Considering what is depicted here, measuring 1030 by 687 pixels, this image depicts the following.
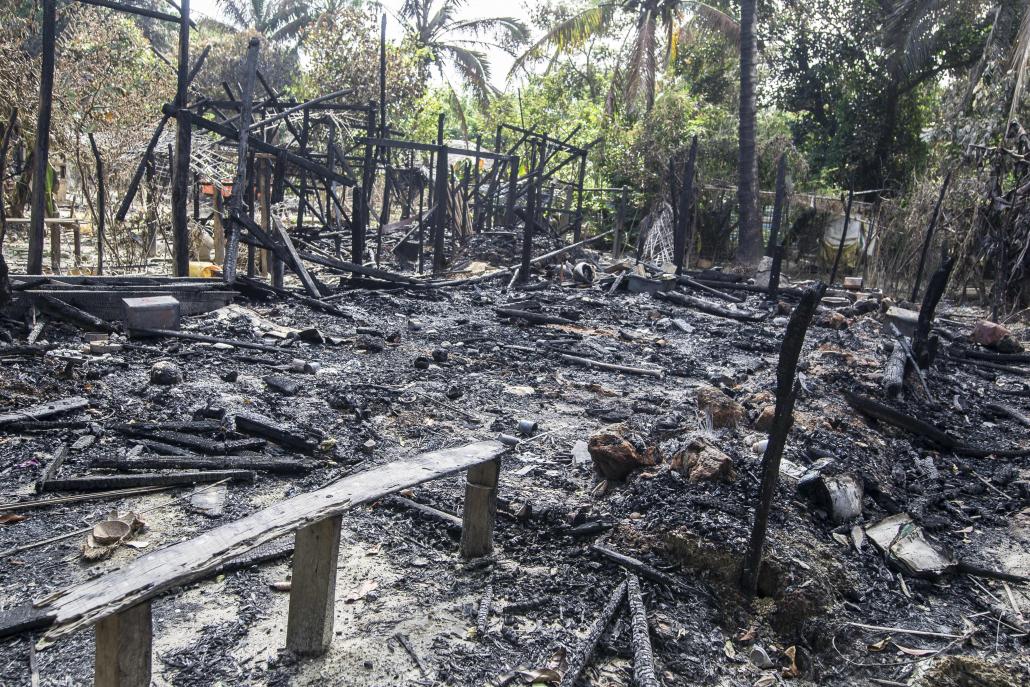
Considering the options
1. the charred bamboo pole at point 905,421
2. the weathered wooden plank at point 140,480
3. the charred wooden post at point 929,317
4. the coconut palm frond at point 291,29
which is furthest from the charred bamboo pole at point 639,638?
the coconut palm frond at point 291,29

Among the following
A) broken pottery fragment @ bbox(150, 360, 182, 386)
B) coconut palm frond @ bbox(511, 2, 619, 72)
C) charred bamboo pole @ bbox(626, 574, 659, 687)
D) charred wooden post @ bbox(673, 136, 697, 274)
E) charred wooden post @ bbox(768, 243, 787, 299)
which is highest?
coconut palm frond @ bbox(511, 2, 619, 72)

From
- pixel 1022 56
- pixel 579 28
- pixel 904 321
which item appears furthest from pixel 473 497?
pixel 579 28

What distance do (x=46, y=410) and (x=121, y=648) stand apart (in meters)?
3.60

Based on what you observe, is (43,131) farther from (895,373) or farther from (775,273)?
(775,273)

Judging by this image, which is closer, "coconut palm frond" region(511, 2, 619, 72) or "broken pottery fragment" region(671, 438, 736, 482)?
"broken pottery fragment" region(671, 438, 736, 482)

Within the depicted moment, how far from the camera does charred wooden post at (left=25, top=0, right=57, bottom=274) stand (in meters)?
7.82

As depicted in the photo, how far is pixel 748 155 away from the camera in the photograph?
57.1 ft

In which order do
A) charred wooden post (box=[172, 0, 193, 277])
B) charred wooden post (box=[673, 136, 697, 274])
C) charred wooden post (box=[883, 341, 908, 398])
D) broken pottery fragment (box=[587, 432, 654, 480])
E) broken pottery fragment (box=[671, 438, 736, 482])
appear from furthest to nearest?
1. charred wooden post (box=[673, 136, 697, 274])
2. charred wooden post (box=[172, 0, 193, 277])
3. charred wooden post (box=[883, 341, 908, 398])
4. broken pottery fragment (box=[587, 432, 654, 480])
5. broken pottery fragment (box=[671, 438, 736, 482])

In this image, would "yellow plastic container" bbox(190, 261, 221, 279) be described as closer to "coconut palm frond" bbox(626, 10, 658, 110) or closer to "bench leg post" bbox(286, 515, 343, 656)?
"bench leg post" bbox(286, 515, 343, 656)

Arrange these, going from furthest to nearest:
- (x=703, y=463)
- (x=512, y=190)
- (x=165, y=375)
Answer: (x=512, y=190)
(x=165, y=375)
(x=703, y=463)

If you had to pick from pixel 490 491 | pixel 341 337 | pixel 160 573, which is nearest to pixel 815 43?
pixel 341 337

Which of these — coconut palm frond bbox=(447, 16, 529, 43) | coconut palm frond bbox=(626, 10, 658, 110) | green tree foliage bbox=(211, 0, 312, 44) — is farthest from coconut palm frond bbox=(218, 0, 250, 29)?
coconut palm frond bbox=(626, 10, 658, 110)

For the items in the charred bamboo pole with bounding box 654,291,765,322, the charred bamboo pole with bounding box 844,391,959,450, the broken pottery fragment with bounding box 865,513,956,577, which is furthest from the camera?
the charred bamboo pole with bounding box 654,291,765,322

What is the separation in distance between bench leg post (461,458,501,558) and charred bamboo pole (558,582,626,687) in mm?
708
